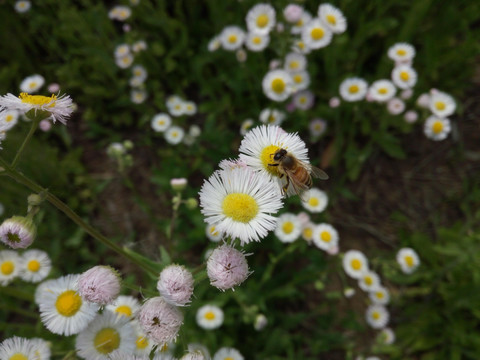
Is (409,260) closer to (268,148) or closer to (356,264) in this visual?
(356,264)

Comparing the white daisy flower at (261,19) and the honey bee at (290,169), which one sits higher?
the white daisy flower at (261,19)

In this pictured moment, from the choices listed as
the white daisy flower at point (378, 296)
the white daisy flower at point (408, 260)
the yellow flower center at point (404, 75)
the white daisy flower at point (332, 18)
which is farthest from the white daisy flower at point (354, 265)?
the white daisy flower at point (332, 18)

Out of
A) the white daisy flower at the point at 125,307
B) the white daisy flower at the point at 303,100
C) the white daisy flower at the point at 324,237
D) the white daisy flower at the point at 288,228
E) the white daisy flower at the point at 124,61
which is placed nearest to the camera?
the white daisy flower at the point at 125,307

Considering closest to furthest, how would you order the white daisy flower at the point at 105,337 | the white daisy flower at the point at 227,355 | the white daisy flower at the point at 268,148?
1. the white daisy flower at the point at 268,148
2. the white daisy flower at the point at 105,337
3. the white daisy flower at the point at 227,355

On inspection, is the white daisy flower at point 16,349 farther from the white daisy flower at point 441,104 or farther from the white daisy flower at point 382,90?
the white daisy flower at point 441,104

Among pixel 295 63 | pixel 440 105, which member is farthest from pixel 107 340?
pixel 440 105

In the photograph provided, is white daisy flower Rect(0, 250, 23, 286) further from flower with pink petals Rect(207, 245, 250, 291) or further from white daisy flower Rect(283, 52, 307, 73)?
white daisy flower Rect(283, 52, 307, 73)

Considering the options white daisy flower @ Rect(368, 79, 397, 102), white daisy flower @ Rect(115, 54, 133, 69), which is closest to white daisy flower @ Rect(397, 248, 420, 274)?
white daisy flower @ Rect(368, 79, 397, 102)

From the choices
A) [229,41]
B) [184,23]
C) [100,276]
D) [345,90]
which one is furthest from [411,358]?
[184,23]
